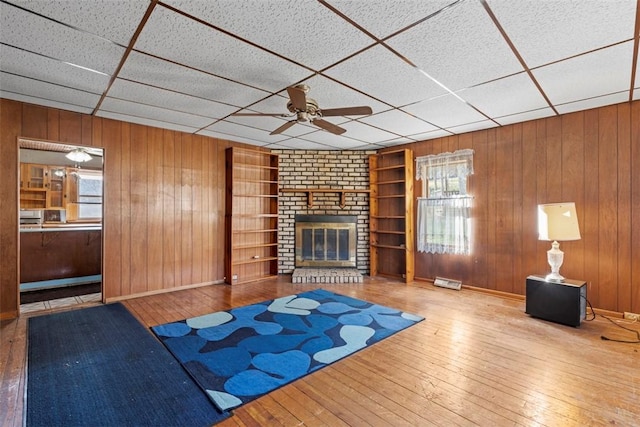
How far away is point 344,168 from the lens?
5.89m

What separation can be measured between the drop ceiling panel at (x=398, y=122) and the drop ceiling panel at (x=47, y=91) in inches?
126

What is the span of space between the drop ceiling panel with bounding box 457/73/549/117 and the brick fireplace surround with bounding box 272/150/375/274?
2.58m

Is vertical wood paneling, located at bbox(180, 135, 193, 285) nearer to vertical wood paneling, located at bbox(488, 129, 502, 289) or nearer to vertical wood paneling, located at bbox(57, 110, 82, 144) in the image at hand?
vertical wood paneling, located at bbox(57, 110, 82, 144)

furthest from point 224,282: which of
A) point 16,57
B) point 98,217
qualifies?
point 98,217

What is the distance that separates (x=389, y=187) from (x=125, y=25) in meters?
4.69

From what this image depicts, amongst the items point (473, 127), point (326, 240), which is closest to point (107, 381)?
point (326, 240)

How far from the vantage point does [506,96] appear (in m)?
3.19

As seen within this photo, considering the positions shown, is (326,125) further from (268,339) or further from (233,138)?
(233,138)

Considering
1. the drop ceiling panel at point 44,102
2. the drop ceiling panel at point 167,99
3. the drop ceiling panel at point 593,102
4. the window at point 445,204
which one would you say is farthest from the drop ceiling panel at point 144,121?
the drop ceiling panel at point 593,102

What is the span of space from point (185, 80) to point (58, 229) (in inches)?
151

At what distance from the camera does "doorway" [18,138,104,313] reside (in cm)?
432

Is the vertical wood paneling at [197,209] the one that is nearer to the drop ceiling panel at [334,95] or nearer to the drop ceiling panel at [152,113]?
the drop ceiling panel at [152,113]

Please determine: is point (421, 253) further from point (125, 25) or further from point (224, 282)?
point (125, 25)

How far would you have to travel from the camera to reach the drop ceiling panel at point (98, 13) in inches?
70.0
